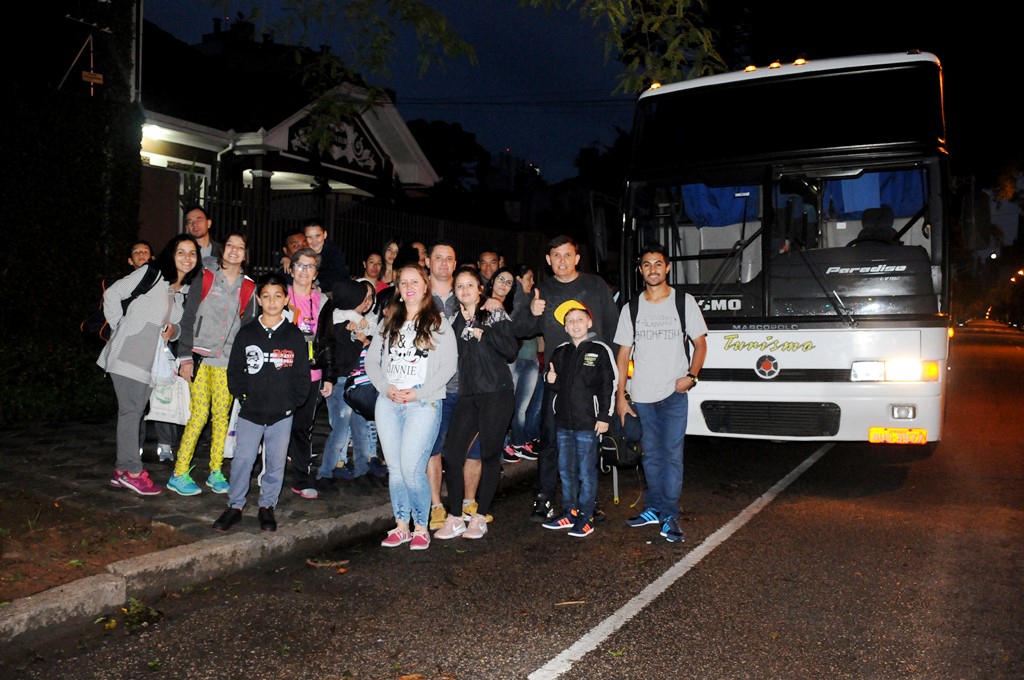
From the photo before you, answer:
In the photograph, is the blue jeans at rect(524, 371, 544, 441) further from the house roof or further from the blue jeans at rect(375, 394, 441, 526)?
the house roof

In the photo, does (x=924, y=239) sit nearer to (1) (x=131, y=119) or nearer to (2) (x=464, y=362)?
(2) (x=464, y=362)

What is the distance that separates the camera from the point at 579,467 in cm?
594

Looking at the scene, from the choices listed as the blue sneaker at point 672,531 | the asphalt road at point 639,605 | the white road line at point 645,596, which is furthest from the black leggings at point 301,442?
the white road line at point 645,596

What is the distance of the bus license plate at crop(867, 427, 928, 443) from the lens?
684 cm

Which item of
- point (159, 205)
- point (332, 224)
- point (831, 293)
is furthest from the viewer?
point (332, 224)

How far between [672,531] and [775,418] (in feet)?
6.27

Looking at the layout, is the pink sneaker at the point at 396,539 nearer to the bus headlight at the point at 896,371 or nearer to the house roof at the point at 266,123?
the bus headlight at the point at 896,371

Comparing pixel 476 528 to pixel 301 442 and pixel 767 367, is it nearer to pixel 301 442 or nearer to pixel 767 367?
pixel 301 442

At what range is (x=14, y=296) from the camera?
926 cm

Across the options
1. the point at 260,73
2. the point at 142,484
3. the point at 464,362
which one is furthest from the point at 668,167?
the point at 260,73

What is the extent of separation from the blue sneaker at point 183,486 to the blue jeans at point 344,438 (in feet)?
3.30

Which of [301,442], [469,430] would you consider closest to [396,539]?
[469,430]

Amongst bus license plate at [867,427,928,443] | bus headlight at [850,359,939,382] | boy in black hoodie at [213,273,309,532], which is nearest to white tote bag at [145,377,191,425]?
boy in black hoodie at [213,273,309,532]

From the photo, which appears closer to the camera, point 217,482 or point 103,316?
point 217,482
